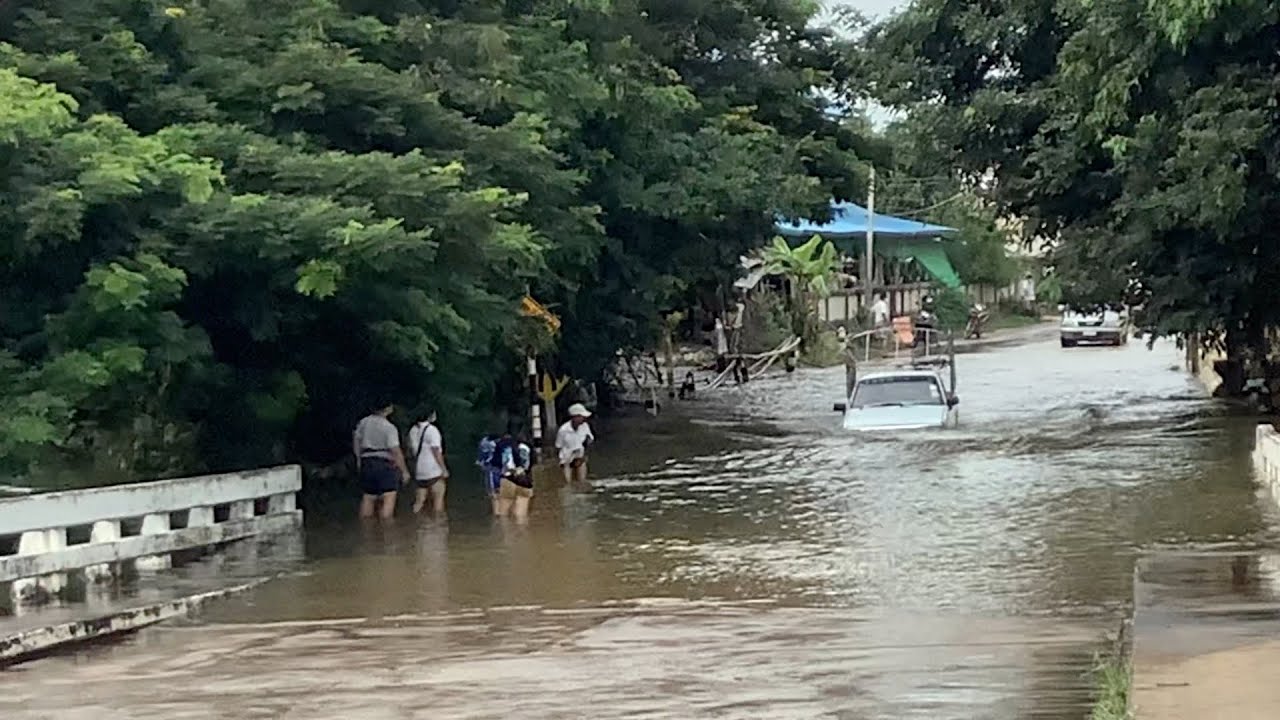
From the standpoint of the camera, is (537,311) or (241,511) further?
(537,311)

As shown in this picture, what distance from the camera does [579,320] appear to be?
3222 cm

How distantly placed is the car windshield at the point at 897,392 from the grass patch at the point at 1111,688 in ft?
63.2

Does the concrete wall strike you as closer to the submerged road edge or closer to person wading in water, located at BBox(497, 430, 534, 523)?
person wading in water, located at BBox(497, 430, 534, 523)

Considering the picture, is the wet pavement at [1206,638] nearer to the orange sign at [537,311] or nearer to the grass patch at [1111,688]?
the grass patch at [1111,688]

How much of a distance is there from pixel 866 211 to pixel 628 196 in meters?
39.0

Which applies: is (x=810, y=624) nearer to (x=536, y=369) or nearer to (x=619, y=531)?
(x=619, y=531)

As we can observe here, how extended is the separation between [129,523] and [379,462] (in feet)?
14.7

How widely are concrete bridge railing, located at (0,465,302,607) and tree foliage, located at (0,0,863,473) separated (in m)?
0.78

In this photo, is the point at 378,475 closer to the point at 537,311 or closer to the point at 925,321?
the point at 537,311

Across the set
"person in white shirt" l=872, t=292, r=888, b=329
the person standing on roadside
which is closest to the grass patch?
the person standing on roadside

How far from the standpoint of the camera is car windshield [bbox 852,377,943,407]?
97.3 feet

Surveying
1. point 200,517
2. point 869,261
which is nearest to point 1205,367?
point 869,261

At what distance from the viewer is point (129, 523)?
675 inches

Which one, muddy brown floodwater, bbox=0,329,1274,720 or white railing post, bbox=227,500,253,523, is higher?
white railing post, bbox=227,500,253,523
